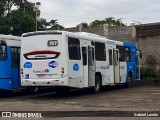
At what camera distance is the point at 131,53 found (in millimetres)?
26250

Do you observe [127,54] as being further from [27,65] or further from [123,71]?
[27,65]

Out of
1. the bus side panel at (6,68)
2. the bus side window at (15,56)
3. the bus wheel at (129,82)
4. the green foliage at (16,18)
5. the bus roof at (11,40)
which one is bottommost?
the bus wheel at (129,82)

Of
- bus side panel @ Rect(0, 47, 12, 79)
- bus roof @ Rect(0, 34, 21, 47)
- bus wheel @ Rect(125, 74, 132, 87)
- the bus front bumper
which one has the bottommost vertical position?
bus wheel @ Rect(125, 74, 132, 87)

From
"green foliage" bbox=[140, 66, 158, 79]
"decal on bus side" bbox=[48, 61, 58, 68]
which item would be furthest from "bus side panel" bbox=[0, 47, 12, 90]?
"green foliage" bbox=[140, 66, 158, 79]

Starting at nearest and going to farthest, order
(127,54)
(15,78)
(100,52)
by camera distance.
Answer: (15,78)
(100,52)
(127,54)

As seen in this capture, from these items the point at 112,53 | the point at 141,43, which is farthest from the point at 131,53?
the point at 141,43

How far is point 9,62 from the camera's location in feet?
62.6

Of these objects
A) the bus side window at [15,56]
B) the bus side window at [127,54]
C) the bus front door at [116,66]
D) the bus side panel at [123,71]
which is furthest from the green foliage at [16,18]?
the bus side window at [15,56]

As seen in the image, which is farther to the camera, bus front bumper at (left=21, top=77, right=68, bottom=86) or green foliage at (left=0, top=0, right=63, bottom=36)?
green foliage at (left=0, top=0, right=63, bottom=36)

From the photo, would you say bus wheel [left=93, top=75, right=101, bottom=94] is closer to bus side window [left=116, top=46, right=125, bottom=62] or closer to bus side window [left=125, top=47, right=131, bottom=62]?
bus side window [left=116, top=46, right=125, bottom=62]

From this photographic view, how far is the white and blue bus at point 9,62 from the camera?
18.7 metres

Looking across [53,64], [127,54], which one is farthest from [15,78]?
[127,54]

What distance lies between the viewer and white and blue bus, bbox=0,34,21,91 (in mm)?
18703

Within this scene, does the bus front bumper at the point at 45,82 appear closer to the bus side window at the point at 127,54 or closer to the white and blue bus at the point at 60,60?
the white and blue bus at the point at 60,60
